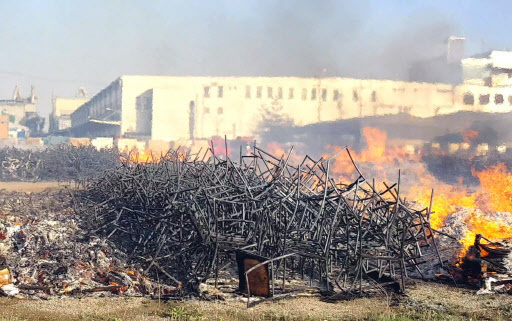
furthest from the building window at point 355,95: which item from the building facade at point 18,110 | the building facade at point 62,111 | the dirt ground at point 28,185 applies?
the building facade at point 18,110

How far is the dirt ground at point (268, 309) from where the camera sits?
898 centimetres

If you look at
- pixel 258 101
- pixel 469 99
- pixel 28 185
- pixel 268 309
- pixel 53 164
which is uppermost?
pixel 469 99

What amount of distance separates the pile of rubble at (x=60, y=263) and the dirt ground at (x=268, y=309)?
561mm

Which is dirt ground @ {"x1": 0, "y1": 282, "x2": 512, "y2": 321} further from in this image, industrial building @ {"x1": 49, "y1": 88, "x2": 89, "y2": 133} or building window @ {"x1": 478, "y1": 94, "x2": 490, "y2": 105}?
industrial building @ {"x1": 49, "y1": 88, "x2": 89, "y2": 133}

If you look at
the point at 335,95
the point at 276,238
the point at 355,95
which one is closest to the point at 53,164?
the point at 276,238

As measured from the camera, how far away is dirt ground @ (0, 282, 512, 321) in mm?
8984

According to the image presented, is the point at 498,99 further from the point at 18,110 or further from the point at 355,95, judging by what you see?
the point at 18,110

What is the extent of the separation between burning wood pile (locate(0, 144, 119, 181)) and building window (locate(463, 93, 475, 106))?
38.0 m

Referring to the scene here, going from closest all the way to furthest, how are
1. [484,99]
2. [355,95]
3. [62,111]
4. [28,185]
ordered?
[28,185], [484,99], [355,95], [62,111]

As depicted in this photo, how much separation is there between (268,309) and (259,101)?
47.1 meters

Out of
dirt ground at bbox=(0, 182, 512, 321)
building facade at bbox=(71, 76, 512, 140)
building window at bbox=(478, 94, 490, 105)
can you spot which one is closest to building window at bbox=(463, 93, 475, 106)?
building facade at bbox=(71, 76, 512, 140)

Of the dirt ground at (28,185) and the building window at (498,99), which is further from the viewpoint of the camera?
the building window at (498,99)

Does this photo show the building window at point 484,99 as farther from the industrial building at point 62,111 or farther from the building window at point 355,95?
the industrial building at point 62,111

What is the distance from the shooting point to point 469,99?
54.7 metres
